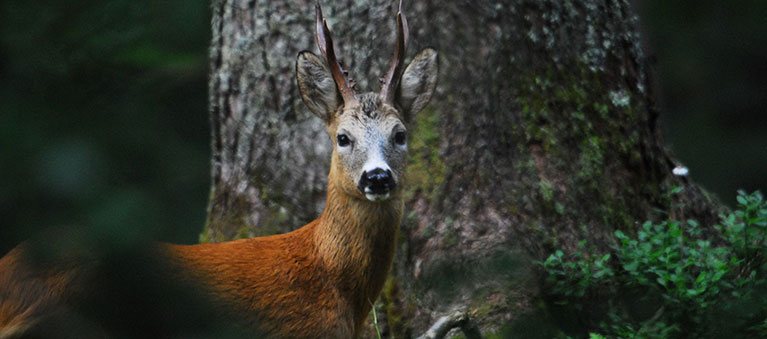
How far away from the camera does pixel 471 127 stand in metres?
4.95

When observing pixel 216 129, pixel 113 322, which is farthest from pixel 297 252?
pixel 113 322

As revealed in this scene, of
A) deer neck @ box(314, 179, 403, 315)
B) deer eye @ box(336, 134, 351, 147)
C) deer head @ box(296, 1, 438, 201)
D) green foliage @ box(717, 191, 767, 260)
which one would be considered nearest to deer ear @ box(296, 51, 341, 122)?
deer head @ box(296, 1, 438, 201)

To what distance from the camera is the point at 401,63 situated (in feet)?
14.4

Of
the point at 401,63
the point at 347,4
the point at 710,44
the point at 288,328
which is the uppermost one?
the point at 710,44

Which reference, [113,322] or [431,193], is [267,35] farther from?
[113,322]

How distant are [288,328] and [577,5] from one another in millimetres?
2310

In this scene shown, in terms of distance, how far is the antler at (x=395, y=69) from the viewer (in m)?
4.16

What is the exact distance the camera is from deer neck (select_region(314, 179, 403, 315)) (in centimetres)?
439

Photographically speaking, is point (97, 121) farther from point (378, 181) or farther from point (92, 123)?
point (378, 181)

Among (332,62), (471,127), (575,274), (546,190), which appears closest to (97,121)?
(332,62)

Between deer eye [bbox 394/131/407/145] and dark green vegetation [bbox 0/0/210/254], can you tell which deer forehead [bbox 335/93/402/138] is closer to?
deer eye [bbox 394/131/407/145]

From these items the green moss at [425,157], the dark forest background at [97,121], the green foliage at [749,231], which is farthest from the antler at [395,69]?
the dark forest background at [97,121]

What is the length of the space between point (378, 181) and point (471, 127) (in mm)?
830

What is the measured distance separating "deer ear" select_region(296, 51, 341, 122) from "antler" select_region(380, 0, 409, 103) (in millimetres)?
222
